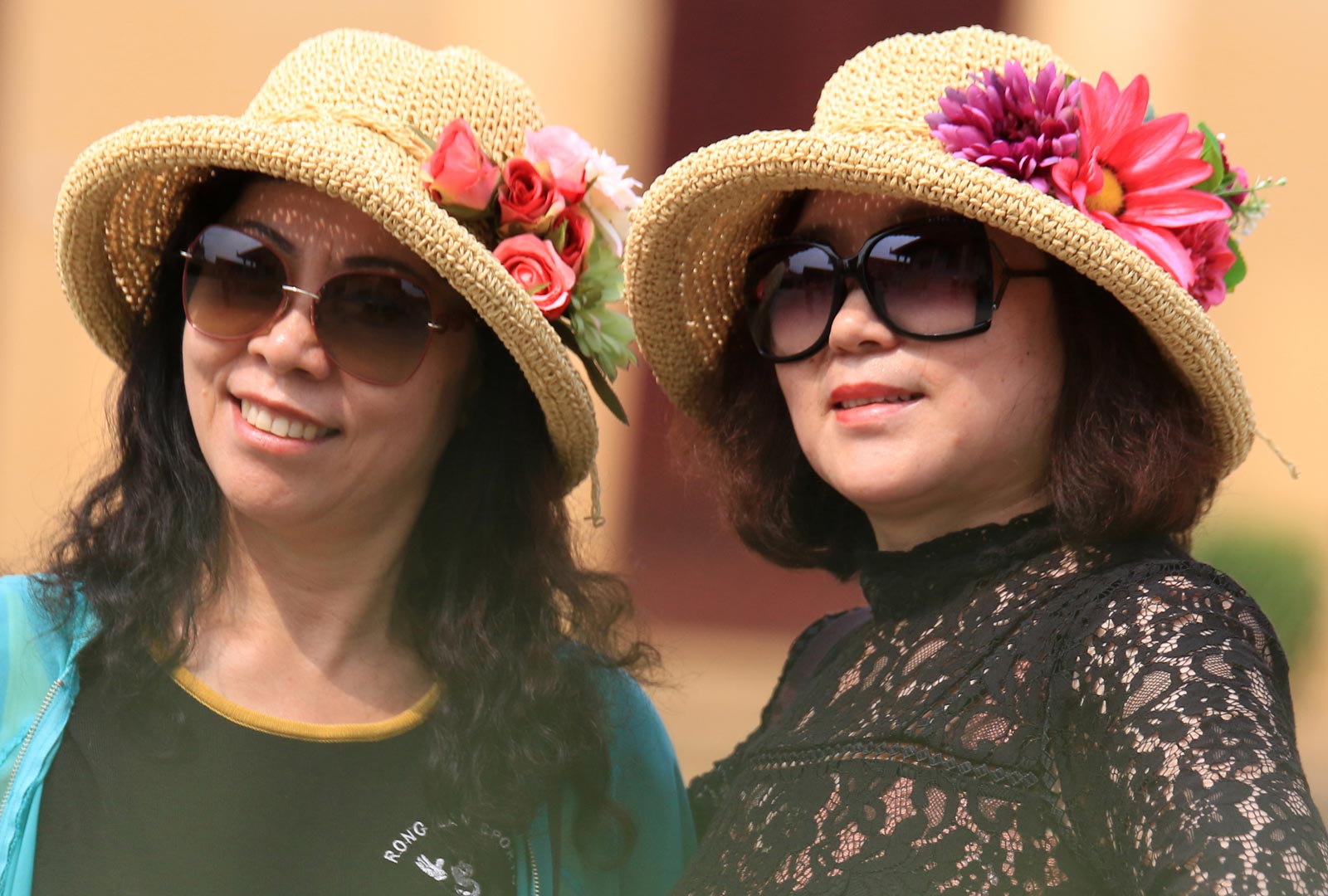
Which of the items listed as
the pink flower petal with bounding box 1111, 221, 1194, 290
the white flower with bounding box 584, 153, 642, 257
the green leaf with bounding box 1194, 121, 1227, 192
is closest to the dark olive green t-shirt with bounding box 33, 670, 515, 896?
the white flower with bounding box 584, 153, 642, 257

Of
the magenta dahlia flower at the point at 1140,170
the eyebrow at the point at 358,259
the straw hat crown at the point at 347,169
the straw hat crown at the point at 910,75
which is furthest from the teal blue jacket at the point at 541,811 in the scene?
the magenta dahlia flower at the point at 1140,170

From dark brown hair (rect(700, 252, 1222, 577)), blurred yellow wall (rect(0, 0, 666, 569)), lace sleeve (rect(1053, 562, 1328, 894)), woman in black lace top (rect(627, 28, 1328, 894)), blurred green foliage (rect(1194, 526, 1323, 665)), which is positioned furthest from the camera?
blurred yellow wall (rect(0, 0, 666, 569))

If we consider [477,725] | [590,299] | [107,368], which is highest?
[590,299]

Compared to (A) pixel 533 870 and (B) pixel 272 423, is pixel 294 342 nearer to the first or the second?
(B) pixel 272 423

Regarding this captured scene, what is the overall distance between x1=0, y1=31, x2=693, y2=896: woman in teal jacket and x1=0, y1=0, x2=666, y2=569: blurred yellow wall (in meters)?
3.74

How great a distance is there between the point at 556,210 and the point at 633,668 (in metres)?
0.78

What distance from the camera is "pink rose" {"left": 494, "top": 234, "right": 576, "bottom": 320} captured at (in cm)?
231

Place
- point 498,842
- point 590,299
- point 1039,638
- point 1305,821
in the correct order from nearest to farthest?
point 1305,821, point 1039,638, point 498,842, point 590,299

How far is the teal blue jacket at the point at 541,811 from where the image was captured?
202 cm

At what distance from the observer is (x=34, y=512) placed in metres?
6.23

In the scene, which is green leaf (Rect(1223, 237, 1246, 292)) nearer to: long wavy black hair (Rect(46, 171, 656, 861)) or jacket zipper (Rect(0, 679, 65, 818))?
long wavy black hair (Rect(46, 171, 656, 861))

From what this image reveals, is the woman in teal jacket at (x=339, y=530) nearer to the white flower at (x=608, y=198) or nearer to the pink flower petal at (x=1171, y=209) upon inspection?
the white flower at (x=608, y=198)

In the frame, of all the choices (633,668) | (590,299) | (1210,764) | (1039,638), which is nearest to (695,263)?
(590,299)

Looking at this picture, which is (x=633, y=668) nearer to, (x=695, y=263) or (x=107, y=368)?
(x=695, y=263)
